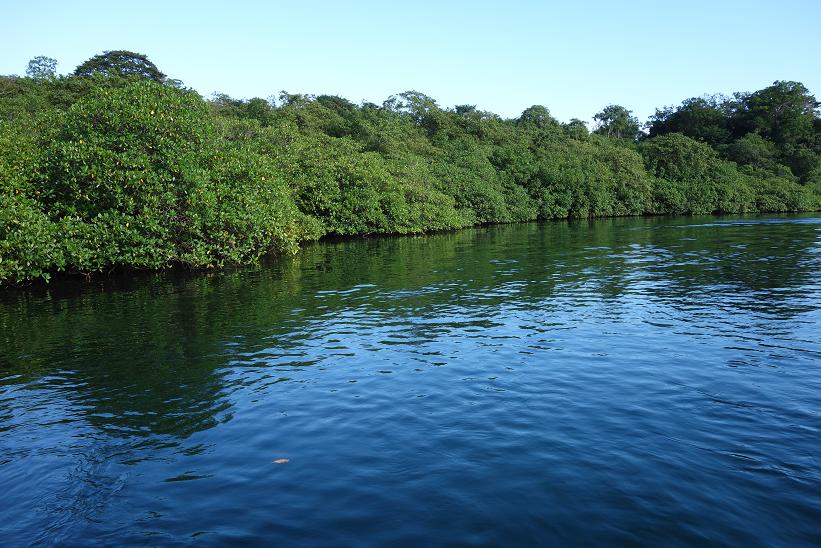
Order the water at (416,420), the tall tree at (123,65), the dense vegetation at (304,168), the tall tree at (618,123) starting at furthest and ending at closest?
1. the tall tree at (618,123)
2. the tall tree at (123,65)
3. the dense vegetation at (304,168)
4. the water at (416,420)

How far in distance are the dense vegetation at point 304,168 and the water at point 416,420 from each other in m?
6.54

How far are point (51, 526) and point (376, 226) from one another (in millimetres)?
48977

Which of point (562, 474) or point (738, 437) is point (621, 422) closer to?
point (738, 437)

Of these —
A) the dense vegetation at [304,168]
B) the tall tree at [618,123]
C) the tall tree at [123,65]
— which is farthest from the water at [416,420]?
the tall tree at [618,123]

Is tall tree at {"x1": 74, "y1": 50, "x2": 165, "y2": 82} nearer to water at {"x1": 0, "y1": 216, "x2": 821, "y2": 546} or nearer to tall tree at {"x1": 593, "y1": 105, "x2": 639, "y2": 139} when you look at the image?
water at {"x1": 0, "y1": 216, "x2": 821, "y2": 546}

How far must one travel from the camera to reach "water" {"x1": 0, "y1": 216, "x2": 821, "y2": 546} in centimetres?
718

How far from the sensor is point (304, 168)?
171ft

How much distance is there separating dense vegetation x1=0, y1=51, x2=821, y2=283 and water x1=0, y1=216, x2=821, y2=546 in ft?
21.5

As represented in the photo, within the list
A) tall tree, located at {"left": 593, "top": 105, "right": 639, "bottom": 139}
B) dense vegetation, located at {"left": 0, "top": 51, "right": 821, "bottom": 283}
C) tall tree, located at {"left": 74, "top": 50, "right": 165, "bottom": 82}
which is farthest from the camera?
tall tree, located at {"left": 593, "top": 105, "right": 639, "bottom": 139}

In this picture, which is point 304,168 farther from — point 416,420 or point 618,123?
point 618,123

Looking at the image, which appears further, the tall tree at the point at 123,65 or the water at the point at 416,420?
the tall tree at the point at 123,65

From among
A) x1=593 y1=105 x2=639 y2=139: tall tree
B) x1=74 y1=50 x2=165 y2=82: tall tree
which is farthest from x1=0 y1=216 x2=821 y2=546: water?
x1=593 y1=105 x2=639 y2=139: tall tree

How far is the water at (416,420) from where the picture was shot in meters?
7.18

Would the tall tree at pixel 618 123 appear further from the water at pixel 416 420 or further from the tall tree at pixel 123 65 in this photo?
the water at pixel 416 420
